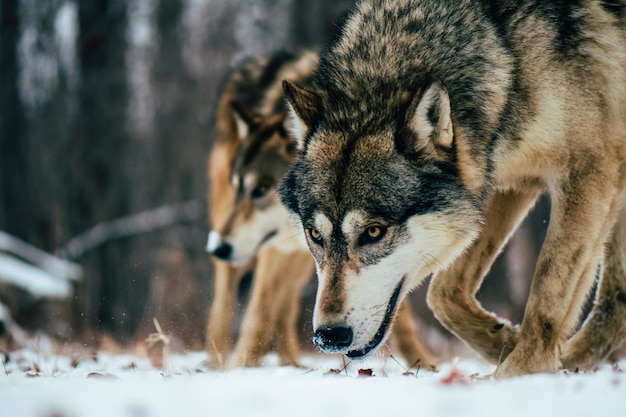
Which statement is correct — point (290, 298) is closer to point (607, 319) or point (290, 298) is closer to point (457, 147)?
point (607, 319)

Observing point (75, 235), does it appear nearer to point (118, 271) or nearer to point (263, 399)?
point (118, 271)

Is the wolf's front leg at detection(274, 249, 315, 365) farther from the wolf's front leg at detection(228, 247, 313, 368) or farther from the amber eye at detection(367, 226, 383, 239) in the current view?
the amber eye at detection(367, 226, 383, 239)

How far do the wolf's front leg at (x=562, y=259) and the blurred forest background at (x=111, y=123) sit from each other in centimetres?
578

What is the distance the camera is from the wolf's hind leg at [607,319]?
157 inches

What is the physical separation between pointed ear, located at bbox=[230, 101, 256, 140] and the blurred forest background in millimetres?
3582

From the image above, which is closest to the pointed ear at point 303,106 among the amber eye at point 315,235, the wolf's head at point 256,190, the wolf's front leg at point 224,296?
the amber eye at point 315,235

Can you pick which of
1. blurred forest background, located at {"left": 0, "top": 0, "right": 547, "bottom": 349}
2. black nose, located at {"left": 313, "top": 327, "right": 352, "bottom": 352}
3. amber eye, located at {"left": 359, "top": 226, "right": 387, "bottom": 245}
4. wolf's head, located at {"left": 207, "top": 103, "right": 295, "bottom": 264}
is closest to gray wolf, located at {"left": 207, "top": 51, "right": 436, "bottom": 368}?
wolf's head, located at {"left": 207, "top": 103, "right": 295, "bottom": 264}

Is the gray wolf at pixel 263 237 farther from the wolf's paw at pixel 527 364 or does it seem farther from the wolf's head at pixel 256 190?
the wolf's paw at pixel 527 364

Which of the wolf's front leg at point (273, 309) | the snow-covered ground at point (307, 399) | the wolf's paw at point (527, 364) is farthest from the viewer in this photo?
the wolf's front leg at point (273, 309)

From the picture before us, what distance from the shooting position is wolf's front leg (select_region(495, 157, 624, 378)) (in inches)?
132

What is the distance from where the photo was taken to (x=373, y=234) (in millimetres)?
3172

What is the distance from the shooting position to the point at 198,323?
7.93 metres

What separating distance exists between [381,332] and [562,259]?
924mm

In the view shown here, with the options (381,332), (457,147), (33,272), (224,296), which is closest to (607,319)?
(457,147)
